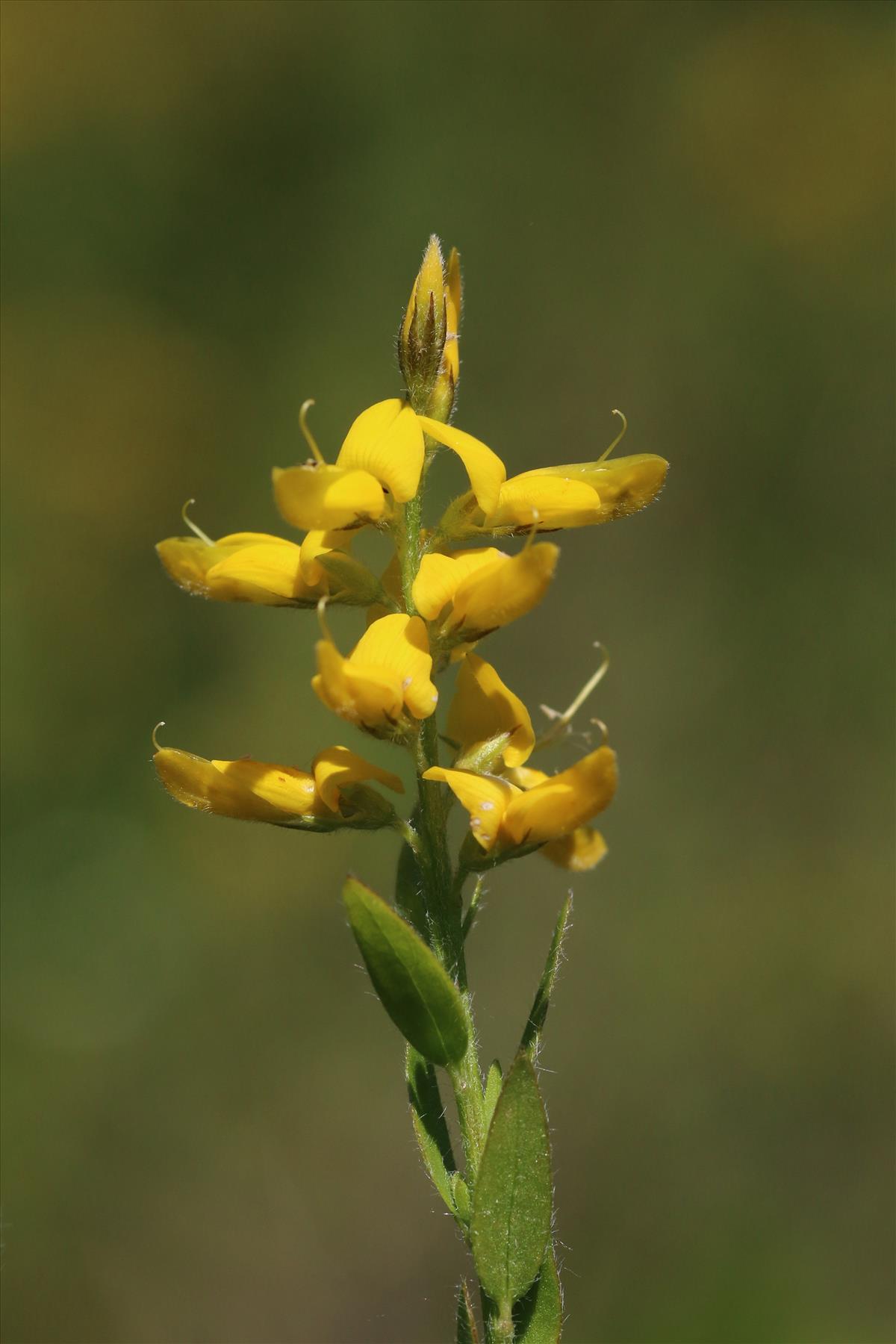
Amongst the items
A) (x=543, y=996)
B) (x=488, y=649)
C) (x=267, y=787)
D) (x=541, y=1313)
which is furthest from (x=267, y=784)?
(x=488, y=649)

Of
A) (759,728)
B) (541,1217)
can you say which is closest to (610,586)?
(759,728)

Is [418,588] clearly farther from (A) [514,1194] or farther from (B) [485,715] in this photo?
(A) [514,1194]

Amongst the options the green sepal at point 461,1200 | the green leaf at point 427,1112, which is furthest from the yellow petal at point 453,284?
the green sepal at point 461,1200

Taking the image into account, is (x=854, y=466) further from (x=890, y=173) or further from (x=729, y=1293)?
(x=729, y=1293)

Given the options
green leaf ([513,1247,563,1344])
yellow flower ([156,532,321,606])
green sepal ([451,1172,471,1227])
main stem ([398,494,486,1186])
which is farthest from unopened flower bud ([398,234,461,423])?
green leaf ([513,1247,563,1344])

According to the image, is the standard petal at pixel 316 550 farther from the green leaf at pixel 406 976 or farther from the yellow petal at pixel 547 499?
the green leaf at pixel 406 976
